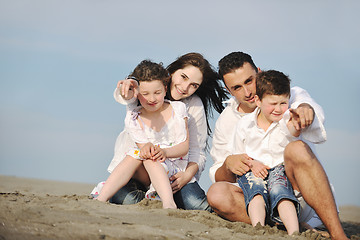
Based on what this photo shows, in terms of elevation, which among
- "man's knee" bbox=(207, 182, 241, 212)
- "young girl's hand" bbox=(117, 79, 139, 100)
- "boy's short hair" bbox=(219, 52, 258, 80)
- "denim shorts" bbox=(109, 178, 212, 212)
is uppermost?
"boy's short hair" bbox=(219, 52, 258, 80)

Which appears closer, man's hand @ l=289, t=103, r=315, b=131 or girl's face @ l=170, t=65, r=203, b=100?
man's hand @ l=289, t=103, r=315, b=131

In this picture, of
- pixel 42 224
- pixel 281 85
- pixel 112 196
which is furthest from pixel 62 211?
pixel 281 85

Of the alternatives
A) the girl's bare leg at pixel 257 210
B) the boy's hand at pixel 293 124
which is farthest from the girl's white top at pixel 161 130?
the boy's hand at pixel 293 124

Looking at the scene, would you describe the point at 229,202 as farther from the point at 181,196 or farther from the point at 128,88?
the point at 128,88

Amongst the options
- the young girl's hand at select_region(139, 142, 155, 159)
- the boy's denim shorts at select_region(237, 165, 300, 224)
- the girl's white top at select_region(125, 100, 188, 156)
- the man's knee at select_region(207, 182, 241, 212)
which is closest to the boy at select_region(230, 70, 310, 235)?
the boy's denim shorts at select_region(237, 165, 300, 224)

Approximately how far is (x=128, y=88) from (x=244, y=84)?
3.88ft

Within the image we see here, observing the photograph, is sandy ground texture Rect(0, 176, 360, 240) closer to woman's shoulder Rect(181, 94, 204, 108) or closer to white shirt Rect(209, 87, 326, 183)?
white shirt Rect(209, 87, 326, 183)

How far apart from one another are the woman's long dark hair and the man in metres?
0.19

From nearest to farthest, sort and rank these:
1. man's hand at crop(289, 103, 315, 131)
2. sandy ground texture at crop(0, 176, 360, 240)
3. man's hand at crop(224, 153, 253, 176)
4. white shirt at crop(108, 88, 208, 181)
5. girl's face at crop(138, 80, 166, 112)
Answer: sandy ground texture at crop(0, 176, 360, 240) < man's hand at crop(289, 103, 315, 131) < man's hand at crop(224, 153, 253, 176) < girl's face at crop(138, 80, 166, 112) < white shirt at crop(108, 88, 208, 181)

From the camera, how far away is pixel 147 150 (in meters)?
4.11

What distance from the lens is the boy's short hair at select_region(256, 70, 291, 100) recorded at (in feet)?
12.2

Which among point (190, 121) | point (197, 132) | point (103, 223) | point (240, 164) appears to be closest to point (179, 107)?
point (190, 121)

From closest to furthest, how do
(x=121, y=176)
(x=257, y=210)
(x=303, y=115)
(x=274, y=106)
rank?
(x=303, y=115) < (x=257, y=210) < (x=274, y=106) < (x=121, y=176)

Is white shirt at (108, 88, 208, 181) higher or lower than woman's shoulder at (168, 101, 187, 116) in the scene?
lower
